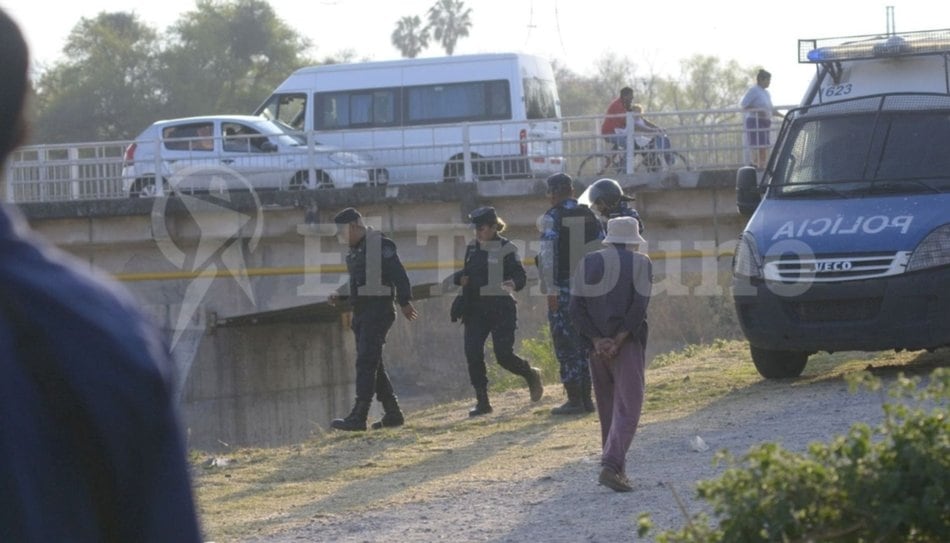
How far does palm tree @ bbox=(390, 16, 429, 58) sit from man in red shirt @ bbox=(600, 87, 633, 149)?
191ft

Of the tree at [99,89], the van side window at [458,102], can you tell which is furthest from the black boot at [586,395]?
the tree at [99,89]

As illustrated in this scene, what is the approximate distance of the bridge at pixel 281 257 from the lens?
20000mm

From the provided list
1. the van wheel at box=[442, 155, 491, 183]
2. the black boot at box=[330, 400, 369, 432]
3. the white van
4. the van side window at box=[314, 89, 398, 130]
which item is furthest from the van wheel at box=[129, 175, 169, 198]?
the black boot at box=[330, 400, 369, 432]

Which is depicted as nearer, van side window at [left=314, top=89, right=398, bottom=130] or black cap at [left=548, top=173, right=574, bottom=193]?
black cap at [left=548, top=173, right=574, bottom=193]

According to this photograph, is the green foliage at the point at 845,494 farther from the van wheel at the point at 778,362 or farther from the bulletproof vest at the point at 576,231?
the van wheel at the point at 778,362

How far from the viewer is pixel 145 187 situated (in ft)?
72.5

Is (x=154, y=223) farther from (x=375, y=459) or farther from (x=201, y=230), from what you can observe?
(x=375, y=459)

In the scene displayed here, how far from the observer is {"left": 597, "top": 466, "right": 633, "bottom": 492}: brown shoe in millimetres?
7641

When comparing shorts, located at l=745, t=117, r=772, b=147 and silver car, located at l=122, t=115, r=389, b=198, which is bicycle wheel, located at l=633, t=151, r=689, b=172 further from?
silver car, located at l=122, t=115, r=389, b=198

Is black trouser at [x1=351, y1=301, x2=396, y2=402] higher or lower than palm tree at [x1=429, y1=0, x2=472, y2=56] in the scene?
lower

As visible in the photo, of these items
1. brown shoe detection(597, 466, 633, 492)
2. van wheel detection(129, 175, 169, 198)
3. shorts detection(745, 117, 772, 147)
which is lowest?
brown shoe detection(597, 466, 633, 492)

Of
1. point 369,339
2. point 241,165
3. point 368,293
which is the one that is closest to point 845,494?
point 368,293

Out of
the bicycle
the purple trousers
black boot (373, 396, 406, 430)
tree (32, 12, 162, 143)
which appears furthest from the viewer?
tree (32, 12, 162, 143)

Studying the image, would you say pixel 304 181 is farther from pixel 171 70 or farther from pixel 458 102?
pixel 171 70
